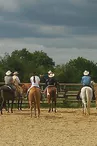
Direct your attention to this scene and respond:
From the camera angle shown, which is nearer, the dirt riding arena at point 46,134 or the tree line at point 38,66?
the dirt riding arena at point 46,134

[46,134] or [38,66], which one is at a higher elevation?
[38,66]

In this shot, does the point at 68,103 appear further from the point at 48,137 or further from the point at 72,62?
the point at 72,62

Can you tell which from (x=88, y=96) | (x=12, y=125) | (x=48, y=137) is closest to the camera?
(x=48, y=137)

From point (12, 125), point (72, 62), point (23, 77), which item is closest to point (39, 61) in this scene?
point (72, 62)

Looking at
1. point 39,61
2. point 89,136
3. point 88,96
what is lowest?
point 89,136

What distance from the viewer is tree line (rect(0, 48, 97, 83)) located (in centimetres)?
6047

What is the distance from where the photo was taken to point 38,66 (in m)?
84.6

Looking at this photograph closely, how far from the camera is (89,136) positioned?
1190 centimetres

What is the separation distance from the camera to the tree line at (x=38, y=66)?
60.5 m

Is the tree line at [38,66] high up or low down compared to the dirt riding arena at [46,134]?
up

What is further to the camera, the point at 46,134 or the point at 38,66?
the point at 38,66

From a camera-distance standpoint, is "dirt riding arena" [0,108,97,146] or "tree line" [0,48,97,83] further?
"tree line" [0,48,97,83]

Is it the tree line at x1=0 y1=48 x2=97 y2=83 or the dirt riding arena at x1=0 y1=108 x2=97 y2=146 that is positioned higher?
the tree line at x1=0 y1=48 x2=97 y2=83

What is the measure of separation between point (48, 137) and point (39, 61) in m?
85.2
